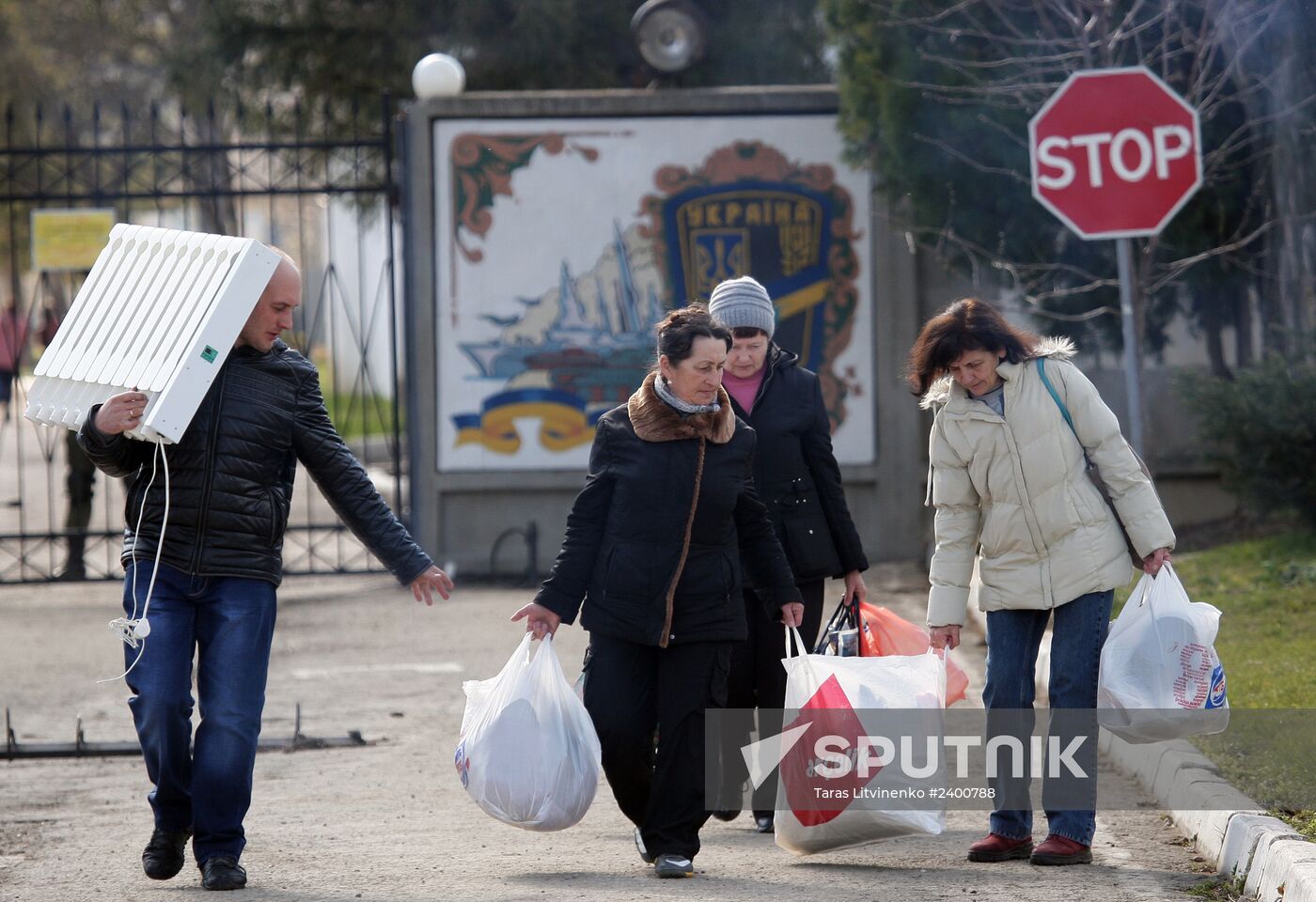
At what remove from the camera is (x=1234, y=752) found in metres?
5.91

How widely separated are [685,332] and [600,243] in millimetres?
6738

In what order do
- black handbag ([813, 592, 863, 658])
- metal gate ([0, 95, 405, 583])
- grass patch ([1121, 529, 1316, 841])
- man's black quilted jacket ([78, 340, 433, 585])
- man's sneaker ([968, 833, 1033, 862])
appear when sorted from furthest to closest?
metal gate ([0, 95, 405, 583])
grass patch ([1121, 529, 1316, 841])
black handbag ([813, 592, 863, 658])
man's sneaker ([968, 833, 1033, 862])
man's black quilted jacket ([78, 340, 433, 585])

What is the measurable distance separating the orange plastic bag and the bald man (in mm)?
1805

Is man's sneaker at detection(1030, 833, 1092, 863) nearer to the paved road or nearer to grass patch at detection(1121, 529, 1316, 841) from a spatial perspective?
the paved road

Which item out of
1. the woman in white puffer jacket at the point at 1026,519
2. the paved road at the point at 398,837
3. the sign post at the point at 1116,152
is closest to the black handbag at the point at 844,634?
the woman in white puffer jacket at the point at 1026,519

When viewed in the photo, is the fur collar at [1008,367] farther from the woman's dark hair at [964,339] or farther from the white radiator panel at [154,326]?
the white radiator panel at [154,326]

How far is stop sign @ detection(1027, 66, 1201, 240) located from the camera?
761cm

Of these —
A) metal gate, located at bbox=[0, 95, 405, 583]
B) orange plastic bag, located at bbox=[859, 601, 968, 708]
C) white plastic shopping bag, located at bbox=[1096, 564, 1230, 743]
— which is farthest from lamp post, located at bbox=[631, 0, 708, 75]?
white plastic shopping bag, located at bbox=[1096, 564, 1230, 743]

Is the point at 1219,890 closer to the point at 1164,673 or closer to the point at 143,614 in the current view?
the point at 1164,673

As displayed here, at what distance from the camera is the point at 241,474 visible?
4.90 meters

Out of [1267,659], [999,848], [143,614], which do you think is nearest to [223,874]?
[143,614]

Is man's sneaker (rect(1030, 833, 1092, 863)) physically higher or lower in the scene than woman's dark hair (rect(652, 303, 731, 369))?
lower

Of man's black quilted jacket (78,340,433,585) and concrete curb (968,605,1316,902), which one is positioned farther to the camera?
man's black quilted jacket (78,340,433,585)

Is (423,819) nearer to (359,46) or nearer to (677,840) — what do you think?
(677,840)
